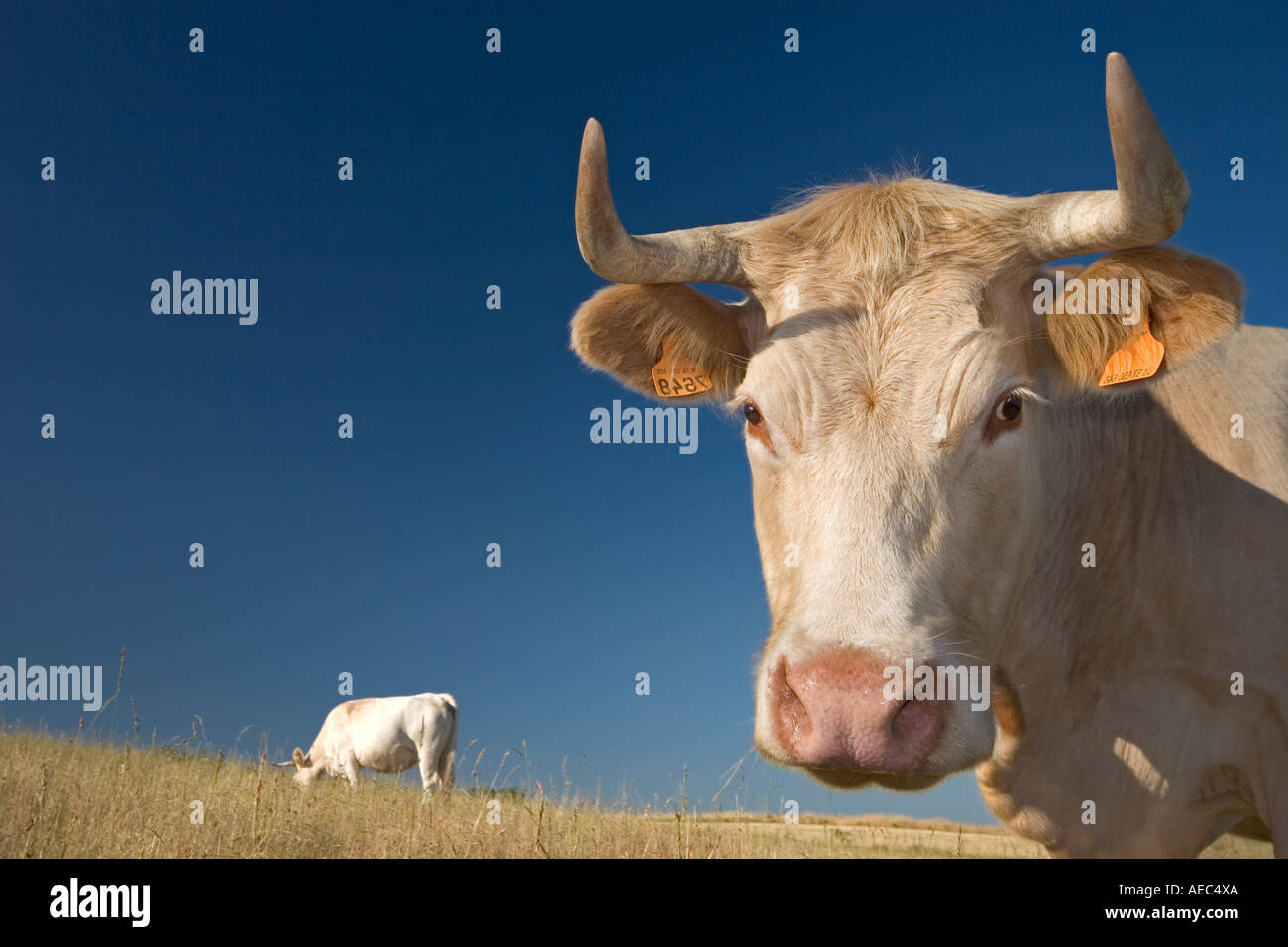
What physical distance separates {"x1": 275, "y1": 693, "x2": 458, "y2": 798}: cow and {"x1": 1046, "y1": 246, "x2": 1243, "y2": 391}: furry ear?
20.1m

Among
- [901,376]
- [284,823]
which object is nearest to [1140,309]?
[901,376]

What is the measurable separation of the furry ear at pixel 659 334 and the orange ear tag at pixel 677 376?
0.5 inches

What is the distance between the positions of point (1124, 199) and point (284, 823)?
6692 millimetres

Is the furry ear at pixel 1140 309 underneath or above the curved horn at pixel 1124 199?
underneath

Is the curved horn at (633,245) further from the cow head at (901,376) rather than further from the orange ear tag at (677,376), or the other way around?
the orange ear tag at (677,376)

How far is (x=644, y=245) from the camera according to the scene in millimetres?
4406

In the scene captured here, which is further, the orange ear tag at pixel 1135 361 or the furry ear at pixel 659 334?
the furry ear at pixel 659 334

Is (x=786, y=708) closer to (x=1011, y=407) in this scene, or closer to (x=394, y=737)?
(x=1011, y=407)

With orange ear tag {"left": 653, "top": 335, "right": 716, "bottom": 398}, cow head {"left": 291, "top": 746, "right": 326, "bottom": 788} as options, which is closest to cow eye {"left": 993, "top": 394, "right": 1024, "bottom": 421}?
orange ear tag {"left": 653, "top": 335, "right": 716, "bottom": 398}

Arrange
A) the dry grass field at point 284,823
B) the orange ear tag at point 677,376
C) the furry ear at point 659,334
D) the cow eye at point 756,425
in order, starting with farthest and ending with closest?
the dry grass field at point 284,823 < the orange ear tag at point 677,376 < the furry ear at point 659,334 < the cow eye at point 756,425

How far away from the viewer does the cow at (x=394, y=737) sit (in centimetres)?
2241

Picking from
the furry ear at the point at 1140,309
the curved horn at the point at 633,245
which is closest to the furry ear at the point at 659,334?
the curved horn at the point at 633,245

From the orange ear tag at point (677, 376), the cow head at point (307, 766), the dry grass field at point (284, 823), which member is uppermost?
the orange ear tag at point (677, 376)

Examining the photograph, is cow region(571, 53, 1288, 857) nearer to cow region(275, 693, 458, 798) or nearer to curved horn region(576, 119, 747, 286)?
curved horn region(576, 119, 747, 286)
